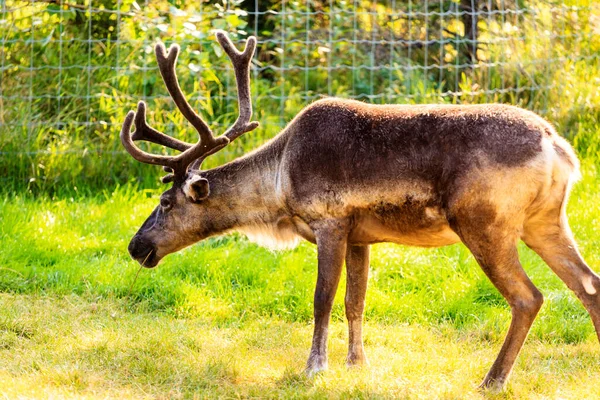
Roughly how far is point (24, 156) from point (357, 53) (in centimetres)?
380

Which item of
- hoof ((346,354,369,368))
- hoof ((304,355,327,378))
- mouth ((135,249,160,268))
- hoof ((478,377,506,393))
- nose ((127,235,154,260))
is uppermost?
nose ((127,235,154,260))

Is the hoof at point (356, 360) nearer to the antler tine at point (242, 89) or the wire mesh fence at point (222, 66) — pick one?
the antler tine at point (242, 89)

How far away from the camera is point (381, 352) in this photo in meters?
6.92

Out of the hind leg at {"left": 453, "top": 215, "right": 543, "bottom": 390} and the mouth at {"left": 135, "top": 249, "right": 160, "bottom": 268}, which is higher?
the hind leg at {"left": 453, "top": 215, "right": 543, "bottom": 390}

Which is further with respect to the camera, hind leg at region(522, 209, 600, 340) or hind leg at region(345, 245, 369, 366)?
hind leg at region(345, 245, 369, 366)

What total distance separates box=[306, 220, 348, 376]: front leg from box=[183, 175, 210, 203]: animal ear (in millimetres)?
791

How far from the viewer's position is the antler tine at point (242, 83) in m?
6.94

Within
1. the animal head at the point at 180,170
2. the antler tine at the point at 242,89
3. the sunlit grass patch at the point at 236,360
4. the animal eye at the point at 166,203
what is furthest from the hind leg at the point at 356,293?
the animal eye at the point at 166,203

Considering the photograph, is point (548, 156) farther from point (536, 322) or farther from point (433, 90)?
point (433, 90)

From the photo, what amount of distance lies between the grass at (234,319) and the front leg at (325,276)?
13cm

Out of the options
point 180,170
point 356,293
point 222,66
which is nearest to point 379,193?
point 356,293

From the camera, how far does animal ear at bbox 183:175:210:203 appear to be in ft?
21.7

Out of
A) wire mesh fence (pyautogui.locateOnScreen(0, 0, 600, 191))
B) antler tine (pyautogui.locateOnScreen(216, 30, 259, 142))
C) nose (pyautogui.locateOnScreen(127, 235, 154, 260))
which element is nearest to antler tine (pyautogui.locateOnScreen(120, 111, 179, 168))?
antler tine (pyautogui.locateOnScreen(216, 30, 259, 142))

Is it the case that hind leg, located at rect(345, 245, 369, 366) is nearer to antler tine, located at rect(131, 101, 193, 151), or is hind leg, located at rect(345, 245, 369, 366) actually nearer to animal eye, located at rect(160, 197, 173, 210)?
animal eye, located at rect(160, 197, 173, 210)
